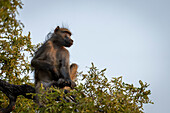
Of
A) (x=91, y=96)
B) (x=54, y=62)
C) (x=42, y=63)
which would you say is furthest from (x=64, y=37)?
(x=91, y=96)

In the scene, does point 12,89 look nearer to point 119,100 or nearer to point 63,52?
Answer: point 63,52

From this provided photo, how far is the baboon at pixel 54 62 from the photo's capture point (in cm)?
636

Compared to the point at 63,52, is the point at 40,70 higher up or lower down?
lower down

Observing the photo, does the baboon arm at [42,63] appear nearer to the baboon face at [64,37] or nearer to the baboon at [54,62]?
the baboon at [54,62]

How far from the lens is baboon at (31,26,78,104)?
250 inches

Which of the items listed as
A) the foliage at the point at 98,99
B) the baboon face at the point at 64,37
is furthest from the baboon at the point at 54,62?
the foliage at the point at 98,99

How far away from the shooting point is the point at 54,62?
6656 millimetres

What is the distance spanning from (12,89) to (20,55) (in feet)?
8.82

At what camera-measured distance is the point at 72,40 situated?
703cm

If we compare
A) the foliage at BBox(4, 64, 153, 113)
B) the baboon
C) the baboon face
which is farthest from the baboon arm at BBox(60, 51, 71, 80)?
the foliage at BBox(4, 64, 153, 113)

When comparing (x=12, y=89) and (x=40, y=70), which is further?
(x=40, y=70)

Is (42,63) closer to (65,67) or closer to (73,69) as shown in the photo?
(65,67)

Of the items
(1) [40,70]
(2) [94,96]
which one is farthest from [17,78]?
(2) [94,96]

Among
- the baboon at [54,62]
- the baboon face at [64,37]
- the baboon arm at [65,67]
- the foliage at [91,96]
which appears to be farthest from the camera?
the baboon face at [64,37]
